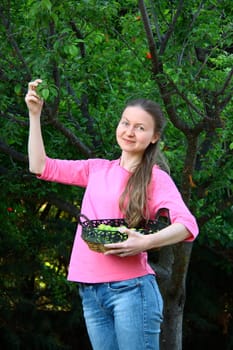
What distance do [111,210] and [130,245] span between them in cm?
18

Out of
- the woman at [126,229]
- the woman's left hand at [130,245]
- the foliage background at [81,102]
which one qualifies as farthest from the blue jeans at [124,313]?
Result: the foliage background at [81,102]

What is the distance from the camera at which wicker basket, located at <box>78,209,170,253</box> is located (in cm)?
232

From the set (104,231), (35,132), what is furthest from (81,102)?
(104,231)

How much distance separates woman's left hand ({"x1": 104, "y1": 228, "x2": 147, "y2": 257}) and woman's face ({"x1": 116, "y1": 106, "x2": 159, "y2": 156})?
0.36 meters

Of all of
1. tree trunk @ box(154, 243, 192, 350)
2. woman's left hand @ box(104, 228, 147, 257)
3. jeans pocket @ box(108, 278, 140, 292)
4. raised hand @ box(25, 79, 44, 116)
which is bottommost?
tree trunk @ box(154, 243, 192, 350)

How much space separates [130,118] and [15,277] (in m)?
4.71

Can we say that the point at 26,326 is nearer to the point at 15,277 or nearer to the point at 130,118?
the point at 15,277

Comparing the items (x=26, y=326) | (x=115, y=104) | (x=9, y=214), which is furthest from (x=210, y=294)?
(x=115, y=104)

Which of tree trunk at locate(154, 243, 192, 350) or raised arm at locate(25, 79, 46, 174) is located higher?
raised arm at locate(25, 79, 46, 174)

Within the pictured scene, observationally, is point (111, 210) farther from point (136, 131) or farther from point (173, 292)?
point (173, 292)

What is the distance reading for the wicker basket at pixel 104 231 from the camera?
2.32 meters

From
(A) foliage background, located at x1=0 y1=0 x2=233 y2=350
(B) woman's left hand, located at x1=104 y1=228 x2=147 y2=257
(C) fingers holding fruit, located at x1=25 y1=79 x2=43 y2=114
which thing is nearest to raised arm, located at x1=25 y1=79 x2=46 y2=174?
(C) fingers holding fruit, located at x1=25 y1=79 x2=43 y2=114

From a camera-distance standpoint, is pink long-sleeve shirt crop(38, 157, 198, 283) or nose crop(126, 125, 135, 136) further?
nose crop(126, 125, 135, 136)

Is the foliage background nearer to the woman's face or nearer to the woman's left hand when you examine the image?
the woman's face
